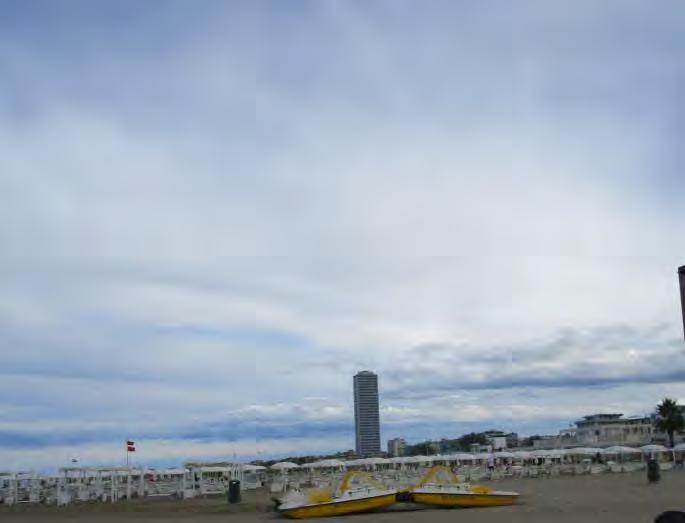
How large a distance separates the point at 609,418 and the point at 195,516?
364ft

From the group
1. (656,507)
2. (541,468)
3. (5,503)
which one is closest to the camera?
(656,507)

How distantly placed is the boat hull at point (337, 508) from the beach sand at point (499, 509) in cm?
36

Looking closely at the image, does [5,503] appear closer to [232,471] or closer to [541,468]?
[232,471]

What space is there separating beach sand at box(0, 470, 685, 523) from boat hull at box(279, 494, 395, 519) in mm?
364

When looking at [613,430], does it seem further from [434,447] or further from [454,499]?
[454,499]

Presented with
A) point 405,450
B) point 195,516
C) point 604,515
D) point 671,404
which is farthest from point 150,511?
point 405,450

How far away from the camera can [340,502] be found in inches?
1043

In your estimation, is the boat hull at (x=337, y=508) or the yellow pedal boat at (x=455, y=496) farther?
the yellow pedal boat at (x=455, y=496)

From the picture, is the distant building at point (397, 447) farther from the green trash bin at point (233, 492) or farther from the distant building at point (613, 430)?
the green trash bin at point (233, 492)

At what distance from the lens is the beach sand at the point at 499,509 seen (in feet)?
77.7

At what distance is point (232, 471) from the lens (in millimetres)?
46719

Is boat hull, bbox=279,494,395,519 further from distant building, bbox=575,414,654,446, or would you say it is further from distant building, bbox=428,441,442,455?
distant building, bbox=428,441,442,455

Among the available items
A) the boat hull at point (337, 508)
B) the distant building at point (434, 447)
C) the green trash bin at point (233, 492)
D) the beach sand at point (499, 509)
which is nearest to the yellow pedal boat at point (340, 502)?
the boat hull at point (337, 508)

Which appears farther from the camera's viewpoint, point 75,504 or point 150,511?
point 75,504
